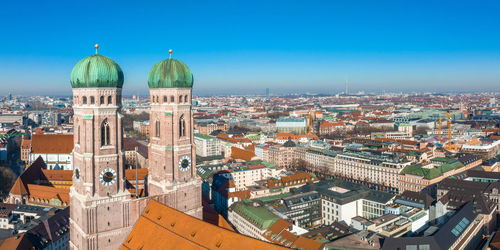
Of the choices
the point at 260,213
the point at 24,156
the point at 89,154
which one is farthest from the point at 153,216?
the point at 24,156

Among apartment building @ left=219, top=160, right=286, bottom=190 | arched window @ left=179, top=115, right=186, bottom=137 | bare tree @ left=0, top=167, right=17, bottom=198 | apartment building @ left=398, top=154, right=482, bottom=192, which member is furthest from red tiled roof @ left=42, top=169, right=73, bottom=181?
apartment building @ left=398, top=154, right=482, bottom=192

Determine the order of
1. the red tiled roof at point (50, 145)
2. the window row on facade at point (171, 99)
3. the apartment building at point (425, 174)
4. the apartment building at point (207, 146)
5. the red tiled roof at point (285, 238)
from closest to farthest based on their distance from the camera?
the window row on facade at point (171, 99) → the red tiled roof at point (285, 238) → the apartment building at point (425, 174) → the red tiled roof at point (50, 145) → the apartment building at point (207, 146)

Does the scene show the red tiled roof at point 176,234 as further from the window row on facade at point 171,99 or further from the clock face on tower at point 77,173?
the window row on facade at point 171,99

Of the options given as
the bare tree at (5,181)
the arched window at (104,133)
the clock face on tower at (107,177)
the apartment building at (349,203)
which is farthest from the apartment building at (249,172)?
the arched window at (104,133)

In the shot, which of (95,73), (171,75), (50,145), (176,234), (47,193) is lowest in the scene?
(47,193)

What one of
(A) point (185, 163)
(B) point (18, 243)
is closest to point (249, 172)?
(B) point (18, 243)

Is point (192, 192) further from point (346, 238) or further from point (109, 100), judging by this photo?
point (346, 238)

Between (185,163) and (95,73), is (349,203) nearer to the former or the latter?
(185,163)
